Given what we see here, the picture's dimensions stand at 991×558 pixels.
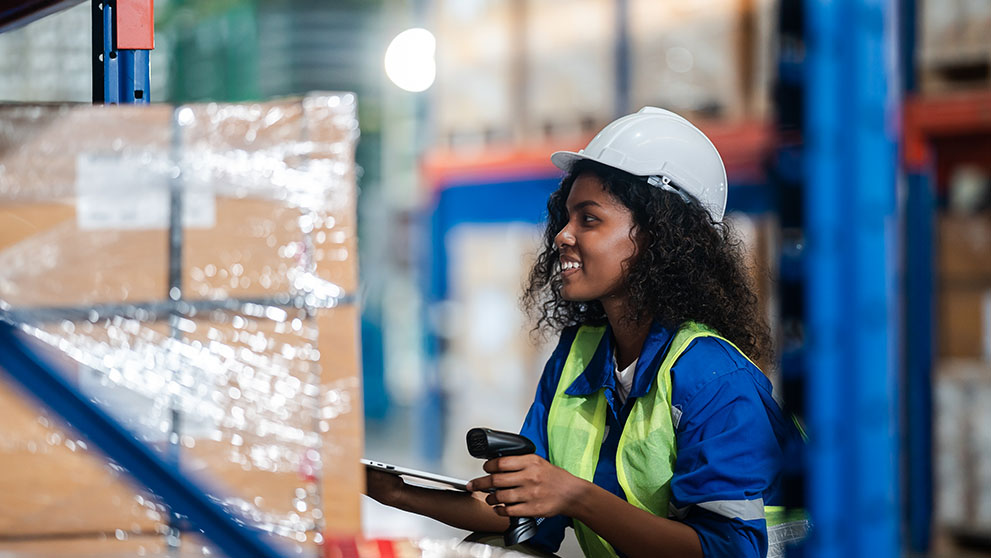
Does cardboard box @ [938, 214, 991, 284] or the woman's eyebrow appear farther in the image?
cardboard box @ [938, 214, 991, 284]

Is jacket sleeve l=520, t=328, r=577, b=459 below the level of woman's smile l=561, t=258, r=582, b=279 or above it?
below

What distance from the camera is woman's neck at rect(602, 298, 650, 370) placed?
7.59 feet

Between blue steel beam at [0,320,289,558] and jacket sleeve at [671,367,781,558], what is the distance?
39.4 inches

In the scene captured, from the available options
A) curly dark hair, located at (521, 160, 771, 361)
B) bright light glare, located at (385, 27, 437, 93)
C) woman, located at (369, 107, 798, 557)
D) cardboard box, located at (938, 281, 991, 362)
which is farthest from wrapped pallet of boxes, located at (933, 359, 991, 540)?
bright light glare, located at (385, 27, 437, 93)

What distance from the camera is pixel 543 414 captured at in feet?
7.97

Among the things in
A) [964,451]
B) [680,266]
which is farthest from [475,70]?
[680,266]

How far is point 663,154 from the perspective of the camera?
2293 millimetres

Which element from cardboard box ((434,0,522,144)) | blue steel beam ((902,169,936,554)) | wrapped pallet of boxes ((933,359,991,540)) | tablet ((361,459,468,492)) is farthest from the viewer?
cardboard box ((434,0,522,144))

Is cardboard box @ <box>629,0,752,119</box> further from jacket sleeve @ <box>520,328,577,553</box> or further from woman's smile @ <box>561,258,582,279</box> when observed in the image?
woman's smile @ <box>561,258,582,279</box>

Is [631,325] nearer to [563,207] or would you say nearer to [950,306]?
[563,207]

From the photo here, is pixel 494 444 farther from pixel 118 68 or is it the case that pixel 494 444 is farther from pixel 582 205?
pixel 118 68

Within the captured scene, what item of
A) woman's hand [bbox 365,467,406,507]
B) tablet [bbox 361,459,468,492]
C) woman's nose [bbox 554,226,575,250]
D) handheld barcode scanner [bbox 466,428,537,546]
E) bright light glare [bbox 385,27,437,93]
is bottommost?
woman's hand [bbox 365,467,406,507]

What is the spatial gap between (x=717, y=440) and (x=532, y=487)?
383 millimetres

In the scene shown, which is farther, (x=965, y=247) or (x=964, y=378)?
(x=965, y=247)
